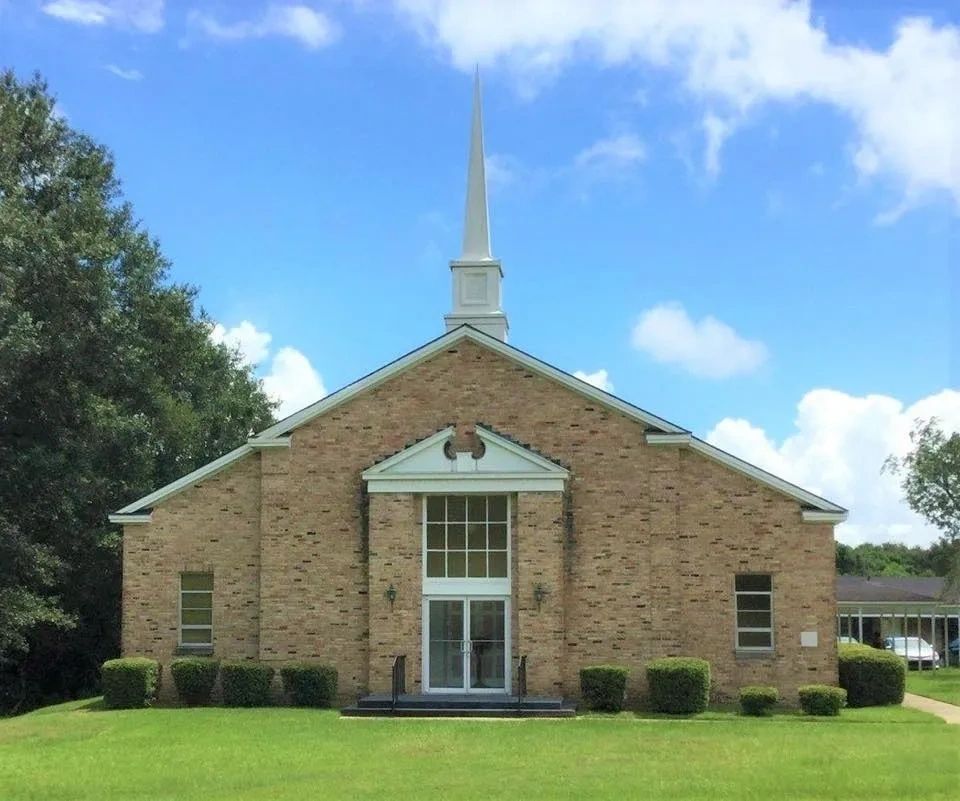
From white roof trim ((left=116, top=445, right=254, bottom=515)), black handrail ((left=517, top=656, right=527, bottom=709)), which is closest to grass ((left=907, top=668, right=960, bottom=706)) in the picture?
black handrail ((left=517, top=656, right=527, bottom=709))

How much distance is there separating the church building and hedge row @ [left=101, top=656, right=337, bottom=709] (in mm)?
648

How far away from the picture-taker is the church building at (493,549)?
24672 mm

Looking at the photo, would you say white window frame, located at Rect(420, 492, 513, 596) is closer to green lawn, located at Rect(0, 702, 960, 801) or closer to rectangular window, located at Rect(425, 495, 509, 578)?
rectangular window, located at Rect(425, 495, 509, 578)

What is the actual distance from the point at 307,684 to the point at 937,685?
17210mm

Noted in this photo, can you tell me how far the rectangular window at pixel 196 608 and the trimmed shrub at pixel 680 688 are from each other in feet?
31.4

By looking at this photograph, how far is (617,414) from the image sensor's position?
2531cm

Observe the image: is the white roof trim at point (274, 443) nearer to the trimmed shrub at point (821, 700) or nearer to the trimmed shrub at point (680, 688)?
the trimmed shrub at point (680, 688)

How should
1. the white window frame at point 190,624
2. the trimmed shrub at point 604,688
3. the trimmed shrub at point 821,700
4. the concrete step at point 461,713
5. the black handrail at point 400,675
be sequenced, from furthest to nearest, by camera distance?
1. the white window frame at point 190,624
2. the black handrail at point 400,675
3. the trimmed shrub at point 604,688
4. the trimmed shrub at point 821,700
5. the concrete step at point 461,713

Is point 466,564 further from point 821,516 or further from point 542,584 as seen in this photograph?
point 821,516

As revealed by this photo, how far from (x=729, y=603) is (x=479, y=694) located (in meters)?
5.45

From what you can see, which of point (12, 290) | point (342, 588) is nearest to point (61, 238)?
point (12, 290)

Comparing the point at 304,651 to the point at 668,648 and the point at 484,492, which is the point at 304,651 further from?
the point at 668,648

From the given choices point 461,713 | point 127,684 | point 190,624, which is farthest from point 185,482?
point 461,713

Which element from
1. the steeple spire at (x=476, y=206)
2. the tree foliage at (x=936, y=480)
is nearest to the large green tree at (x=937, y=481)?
the tree foliage at (x=936, y=480)
